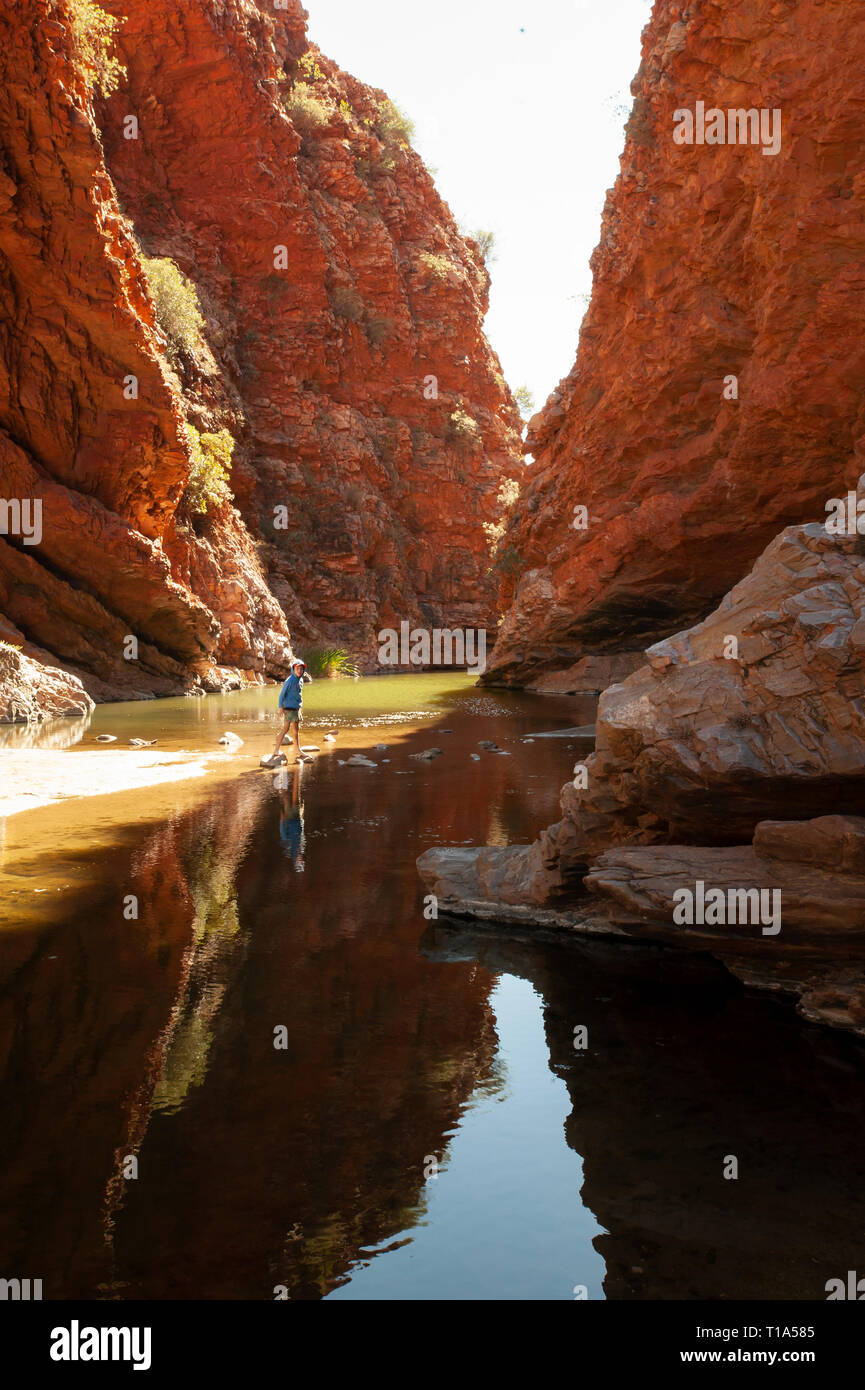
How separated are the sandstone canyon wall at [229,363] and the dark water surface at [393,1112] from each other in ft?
54.2

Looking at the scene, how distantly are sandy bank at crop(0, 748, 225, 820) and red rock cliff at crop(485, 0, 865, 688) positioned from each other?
1222 cm

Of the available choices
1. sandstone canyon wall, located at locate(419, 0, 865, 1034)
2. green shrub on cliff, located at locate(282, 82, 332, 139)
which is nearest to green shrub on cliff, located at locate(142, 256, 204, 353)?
sandstone canyon wall, located at locate(419, 0, 865, 1034)

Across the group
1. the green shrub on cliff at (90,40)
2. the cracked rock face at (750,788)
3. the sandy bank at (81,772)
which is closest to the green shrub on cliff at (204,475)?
the green shrub on cliff at (90,40)

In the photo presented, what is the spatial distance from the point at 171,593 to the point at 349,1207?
78.1ft

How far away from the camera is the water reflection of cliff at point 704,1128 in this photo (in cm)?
278

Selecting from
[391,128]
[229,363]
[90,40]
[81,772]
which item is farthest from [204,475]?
[391,128]

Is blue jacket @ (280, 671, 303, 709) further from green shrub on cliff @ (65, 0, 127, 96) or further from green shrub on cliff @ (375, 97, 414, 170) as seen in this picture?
green shrub on cliff @ (375, 97, 414, 170)

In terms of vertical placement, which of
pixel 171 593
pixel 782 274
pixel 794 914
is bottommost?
pixel 794 914

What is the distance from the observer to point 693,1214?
2.99m

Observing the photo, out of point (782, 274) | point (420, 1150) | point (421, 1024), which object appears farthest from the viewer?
point (782, 274)

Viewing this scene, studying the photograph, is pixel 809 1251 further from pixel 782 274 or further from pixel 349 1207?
pixel 782 274

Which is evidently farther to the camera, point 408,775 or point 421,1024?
point 408,775

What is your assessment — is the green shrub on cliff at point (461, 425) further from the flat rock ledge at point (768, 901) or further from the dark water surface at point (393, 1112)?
the flat rock ledge at point (768, 901)
